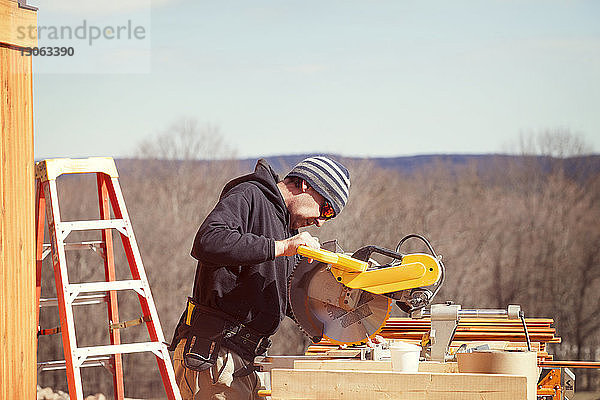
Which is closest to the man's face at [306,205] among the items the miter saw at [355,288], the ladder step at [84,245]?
the miter saw at [355,288]

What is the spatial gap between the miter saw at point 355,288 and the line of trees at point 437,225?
4.99m

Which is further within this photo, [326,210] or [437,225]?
[437,225]

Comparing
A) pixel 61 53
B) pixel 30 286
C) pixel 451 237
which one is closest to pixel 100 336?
pixel 61 53

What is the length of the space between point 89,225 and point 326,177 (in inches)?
72.1

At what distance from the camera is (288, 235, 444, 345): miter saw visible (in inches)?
82.7

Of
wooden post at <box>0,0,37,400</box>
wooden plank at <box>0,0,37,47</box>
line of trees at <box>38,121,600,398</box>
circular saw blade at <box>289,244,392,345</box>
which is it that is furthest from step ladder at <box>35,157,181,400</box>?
line of trees at <box>38,121,600,398</box>

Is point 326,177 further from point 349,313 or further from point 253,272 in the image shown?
point 349,313

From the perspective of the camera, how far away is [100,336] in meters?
7.58

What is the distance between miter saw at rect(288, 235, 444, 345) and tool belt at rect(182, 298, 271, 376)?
320mm

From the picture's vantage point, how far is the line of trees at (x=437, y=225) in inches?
271

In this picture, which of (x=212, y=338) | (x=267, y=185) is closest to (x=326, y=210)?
(x=267, y=185)

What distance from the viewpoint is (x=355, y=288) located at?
218 cm

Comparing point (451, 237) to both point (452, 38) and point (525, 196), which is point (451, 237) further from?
point (452, 38)

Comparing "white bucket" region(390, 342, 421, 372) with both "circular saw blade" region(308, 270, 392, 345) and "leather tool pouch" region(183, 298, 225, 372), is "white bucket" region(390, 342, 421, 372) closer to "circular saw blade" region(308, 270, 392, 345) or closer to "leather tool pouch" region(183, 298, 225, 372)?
"circular saw blade" region(308, 270, 392, 345)
